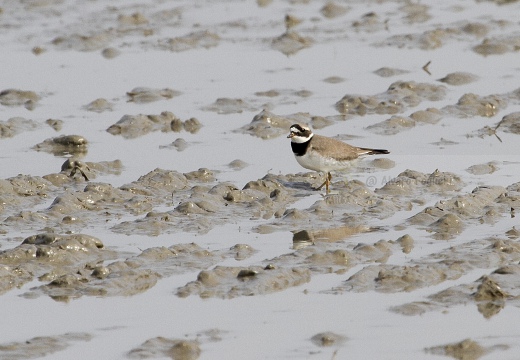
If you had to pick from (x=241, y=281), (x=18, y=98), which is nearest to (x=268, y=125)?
(x=18, y=98)

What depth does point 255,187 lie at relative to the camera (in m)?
12.1

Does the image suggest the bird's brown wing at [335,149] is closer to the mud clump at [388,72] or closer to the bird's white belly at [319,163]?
the bird's white belly at [319,163]

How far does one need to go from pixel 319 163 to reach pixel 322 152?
13cm

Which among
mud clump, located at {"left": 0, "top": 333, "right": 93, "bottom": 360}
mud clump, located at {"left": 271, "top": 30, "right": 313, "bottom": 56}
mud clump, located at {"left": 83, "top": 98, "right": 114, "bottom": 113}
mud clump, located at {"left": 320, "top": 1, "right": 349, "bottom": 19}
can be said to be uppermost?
mud clump, located at {"left": 320, "top": 1, "right": 349, "bottom": 19}

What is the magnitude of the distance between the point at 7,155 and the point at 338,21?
9.61 metres

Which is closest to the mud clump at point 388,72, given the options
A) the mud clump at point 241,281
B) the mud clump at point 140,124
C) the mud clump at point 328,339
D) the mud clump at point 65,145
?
the mud clump at point 140,124

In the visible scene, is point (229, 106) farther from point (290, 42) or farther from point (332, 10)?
point (332, 10)

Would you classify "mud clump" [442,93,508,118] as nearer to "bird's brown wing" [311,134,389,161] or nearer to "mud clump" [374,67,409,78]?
"mud clump" [374,67,409,78]

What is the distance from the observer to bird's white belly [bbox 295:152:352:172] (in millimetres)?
12371

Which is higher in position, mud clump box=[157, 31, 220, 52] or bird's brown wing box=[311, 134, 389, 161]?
mud clump box=[157, 31, 220, 52]

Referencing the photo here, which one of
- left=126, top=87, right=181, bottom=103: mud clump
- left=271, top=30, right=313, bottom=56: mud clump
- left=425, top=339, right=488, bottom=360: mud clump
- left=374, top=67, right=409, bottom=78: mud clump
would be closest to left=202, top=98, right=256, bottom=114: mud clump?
left=126, top=87, right=181, bottom=103: mud clump

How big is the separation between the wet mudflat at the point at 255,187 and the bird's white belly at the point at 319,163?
0.31 m

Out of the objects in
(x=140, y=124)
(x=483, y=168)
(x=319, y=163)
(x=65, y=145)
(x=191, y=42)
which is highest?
(x=191, y=42)

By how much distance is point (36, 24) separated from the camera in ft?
69.3
